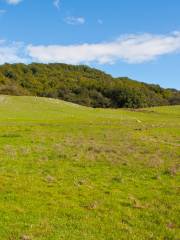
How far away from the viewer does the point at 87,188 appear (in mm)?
19578

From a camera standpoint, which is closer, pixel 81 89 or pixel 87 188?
pixel 87 188

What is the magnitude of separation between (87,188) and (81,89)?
14454cm

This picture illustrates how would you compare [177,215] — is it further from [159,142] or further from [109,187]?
A: [159,142]

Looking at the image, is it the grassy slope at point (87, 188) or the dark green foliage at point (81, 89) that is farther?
the dark green foliage at point (81, 89)

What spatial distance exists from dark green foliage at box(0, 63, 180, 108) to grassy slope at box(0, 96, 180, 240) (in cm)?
10526

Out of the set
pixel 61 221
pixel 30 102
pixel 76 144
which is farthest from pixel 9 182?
pixel 30 102

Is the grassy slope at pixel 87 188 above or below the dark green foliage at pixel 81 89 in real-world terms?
below

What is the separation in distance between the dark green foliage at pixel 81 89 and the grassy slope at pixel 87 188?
345 feet

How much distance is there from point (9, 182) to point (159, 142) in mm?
20150

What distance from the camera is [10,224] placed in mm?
14234

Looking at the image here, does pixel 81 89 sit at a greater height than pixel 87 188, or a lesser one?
greater

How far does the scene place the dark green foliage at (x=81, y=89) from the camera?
149m

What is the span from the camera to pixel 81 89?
6427 inches

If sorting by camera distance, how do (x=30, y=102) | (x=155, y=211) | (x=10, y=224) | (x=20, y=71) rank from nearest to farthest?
(x=10, y=224) → (x=155, y=211) → (x=30, y=102) → (x=20, y=71)
